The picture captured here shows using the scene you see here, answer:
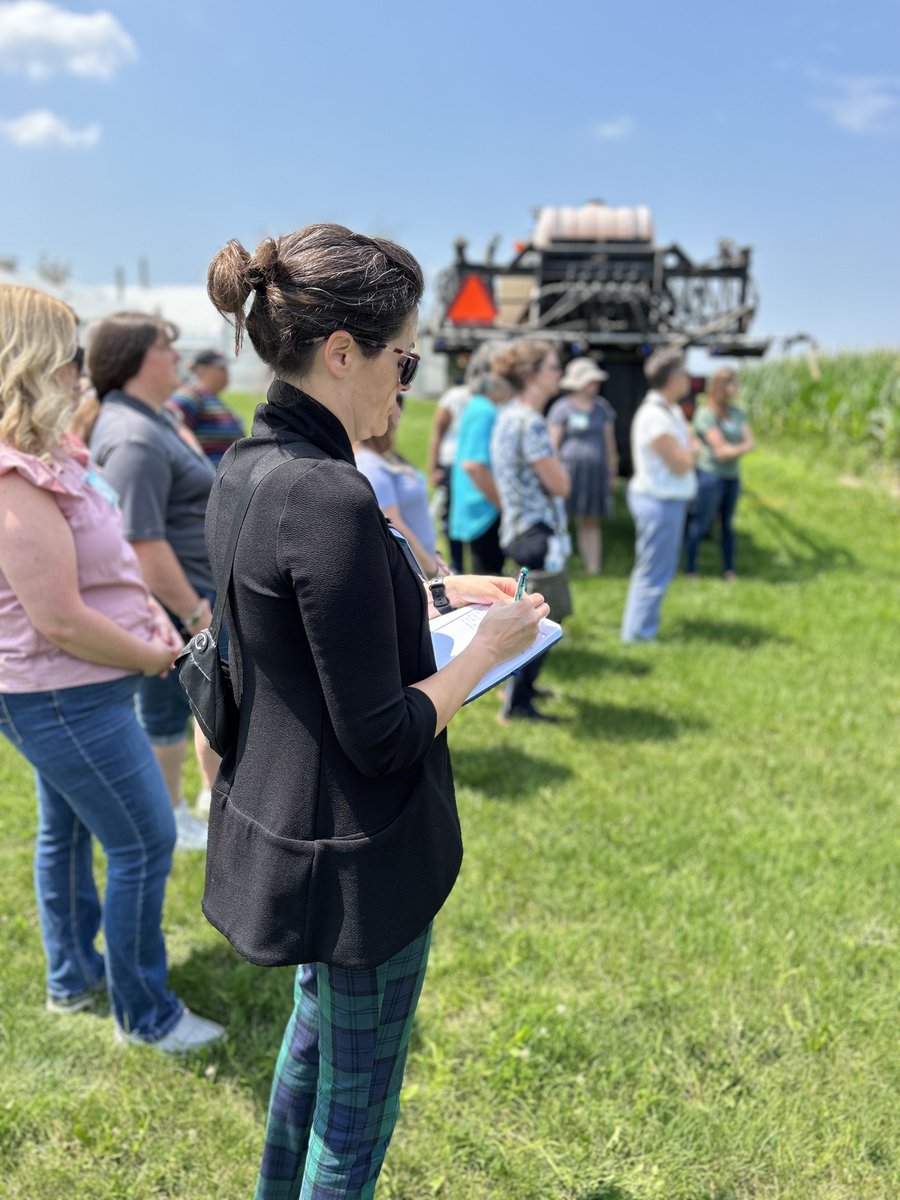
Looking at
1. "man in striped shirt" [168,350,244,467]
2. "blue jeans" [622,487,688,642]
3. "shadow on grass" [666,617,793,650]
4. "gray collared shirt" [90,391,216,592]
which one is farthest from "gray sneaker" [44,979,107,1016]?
"shadow on grass" [666,617,793,650]

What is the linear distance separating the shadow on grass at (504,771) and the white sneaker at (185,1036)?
178 cm

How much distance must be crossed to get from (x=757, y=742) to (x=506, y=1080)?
9.28 feet

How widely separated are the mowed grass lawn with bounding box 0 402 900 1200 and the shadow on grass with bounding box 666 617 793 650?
1.46 metres

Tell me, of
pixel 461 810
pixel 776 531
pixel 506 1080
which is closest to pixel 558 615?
pixel 461 810

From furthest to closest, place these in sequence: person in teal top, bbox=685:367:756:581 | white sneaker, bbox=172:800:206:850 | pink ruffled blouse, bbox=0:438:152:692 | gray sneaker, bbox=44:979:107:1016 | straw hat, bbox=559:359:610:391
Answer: person in teal top, bbox=685:367:756:581, straw hat, bbox=559:359:610:391, white sneaker, bbox=172:800:206:850, gray sneaker, bbox=44:979:107:1016, pink ruffled blouse, bbox=0:438:152:692

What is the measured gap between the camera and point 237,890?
1.53 meters

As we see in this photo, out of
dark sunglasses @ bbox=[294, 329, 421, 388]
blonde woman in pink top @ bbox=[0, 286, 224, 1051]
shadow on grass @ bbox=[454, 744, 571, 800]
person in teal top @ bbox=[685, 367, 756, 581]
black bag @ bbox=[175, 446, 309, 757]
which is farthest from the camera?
person in teal top @ bbox=[685, 367, 756, 581]

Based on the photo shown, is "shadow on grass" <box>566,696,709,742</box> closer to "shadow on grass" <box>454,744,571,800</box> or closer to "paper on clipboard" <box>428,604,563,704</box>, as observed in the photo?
"shadow on grass" <box>454,744,571,800</box>

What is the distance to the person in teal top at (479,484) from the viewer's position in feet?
17.1

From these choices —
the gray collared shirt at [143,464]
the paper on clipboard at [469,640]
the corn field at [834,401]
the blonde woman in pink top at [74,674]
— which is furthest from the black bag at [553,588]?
the corn field at [834,401]

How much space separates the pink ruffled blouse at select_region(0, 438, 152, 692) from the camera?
225 centimetres

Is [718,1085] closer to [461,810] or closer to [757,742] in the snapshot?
[461,810]

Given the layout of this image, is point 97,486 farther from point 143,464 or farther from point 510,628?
point 510,628

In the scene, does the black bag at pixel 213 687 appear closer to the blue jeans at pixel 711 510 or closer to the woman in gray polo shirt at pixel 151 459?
the woman in gray polo shirt at pixel 151 459
